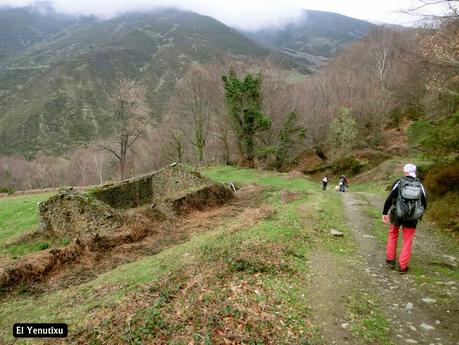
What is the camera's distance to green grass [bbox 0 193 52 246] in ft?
64.9

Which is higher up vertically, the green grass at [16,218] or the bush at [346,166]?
the bush at [346,166]

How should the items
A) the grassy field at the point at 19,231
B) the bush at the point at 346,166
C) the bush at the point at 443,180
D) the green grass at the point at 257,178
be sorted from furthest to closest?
the bush at the point at 346,166
the green grass at the point at 257,178
the grassy field at the point at 19,231
the bush at the point at 443,180

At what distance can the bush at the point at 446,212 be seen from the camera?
1180 centimetres

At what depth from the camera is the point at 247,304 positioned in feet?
21.0

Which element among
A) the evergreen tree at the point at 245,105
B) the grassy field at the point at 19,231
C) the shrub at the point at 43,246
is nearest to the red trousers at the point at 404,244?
the grassy field at the point at 19,231

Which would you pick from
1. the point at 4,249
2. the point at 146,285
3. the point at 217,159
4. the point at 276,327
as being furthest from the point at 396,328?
the point at 217,159

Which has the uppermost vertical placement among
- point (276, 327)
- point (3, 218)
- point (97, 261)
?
point (276, 327)

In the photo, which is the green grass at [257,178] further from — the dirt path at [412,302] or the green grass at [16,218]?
the dirt path at [412,302]

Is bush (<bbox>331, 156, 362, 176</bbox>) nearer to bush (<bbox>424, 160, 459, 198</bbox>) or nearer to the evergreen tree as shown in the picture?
the evergreen tree

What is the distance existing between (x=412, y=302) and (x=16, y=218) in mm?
24664

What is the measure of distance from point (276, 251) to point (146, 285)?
3202 mm

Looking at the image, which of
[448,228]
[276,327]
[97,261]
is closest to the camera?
[276,327]

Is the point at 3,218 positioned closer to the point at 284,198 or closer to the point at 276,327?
the point at 284,198

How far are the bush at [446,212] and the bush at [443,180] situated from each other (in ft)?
1.30
